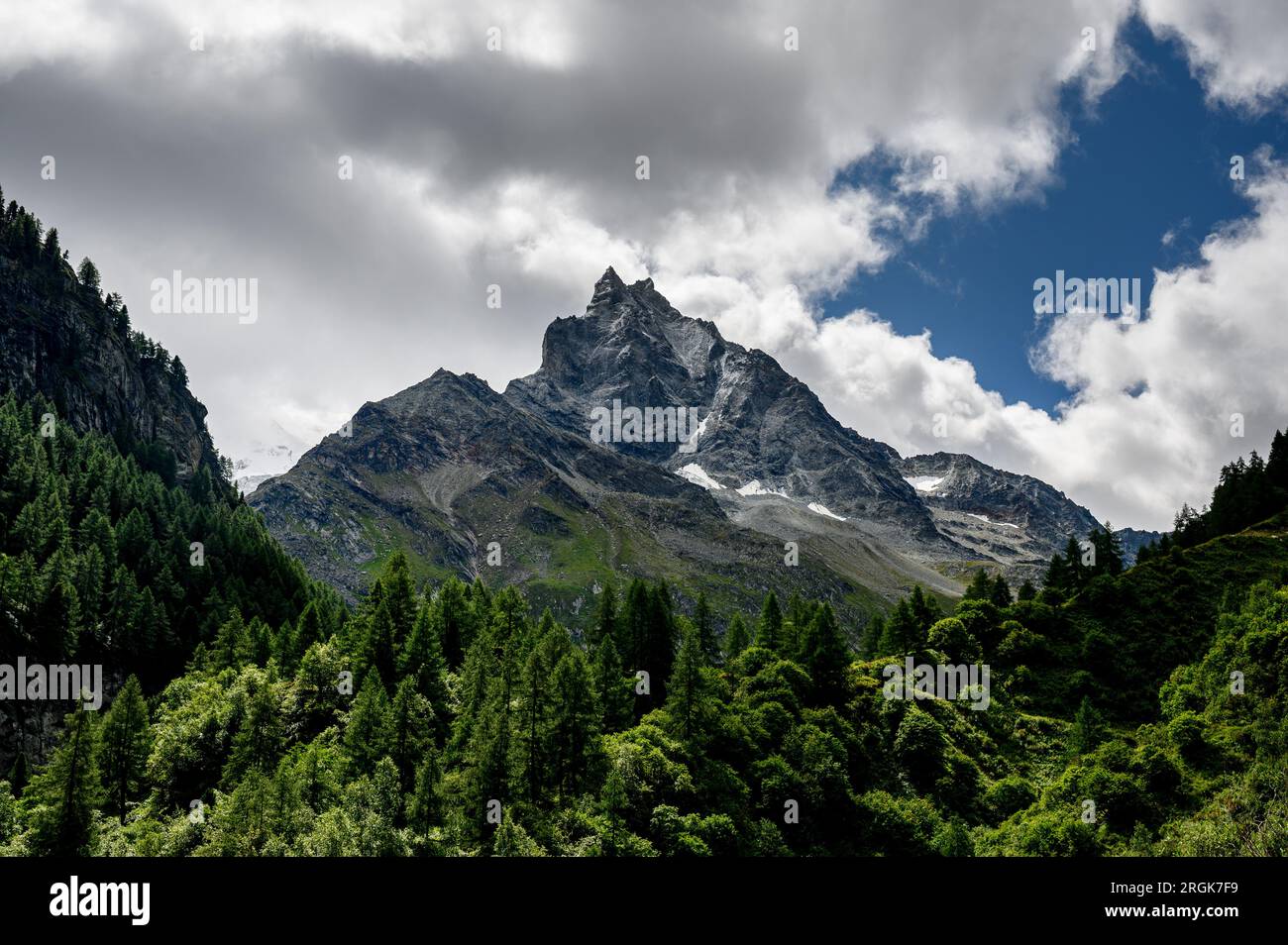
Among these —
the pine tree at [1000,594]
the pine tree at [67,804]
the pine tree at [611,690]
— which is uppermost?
the pine tree at [1000,594]

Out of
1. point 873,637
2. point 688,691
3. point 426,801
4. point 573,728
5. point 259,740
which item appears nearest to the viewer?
point 426,801

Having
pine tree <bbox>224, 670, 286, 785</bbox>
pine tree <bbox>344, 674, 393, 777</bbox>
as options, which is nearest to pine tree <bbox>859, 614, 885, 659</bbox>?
pine tree <bbox>344, 674, 393, 777</bbox>

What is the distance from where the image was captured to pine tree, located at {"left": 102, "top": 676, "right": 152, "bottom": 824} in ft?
220

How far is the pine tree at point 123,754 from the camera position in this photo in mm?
67125

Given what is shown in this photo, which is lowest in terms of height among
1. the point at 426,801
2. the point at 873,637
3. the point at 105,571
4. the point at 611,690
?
the point at 426,801

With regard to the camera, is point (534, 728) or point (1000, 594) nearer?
point (534, 728)

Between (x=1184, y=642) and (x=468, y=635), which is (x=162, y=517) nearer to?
(x=468, y=635)

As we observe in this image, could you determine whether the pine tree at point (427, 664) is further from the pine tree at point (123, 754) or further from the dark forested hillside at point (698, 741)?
the pine tree at point (123, 754)

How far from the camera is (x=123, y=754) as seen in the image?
68.0 m

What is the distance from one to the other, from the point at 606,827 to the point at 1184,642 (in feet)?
230

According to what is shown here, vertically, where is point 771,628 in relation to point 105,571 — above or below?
below

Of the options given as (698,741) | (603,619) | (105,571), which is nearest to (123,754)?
(603,619)

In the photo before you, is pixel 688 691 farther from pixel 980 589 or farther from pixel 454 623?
pixel 980 589

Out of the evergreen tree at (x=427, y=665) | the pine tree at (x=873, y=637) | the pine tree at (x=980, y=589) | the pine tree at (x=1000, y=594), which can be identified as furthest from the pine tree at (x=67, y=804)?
the pine tree at (x=1000, y=594)
